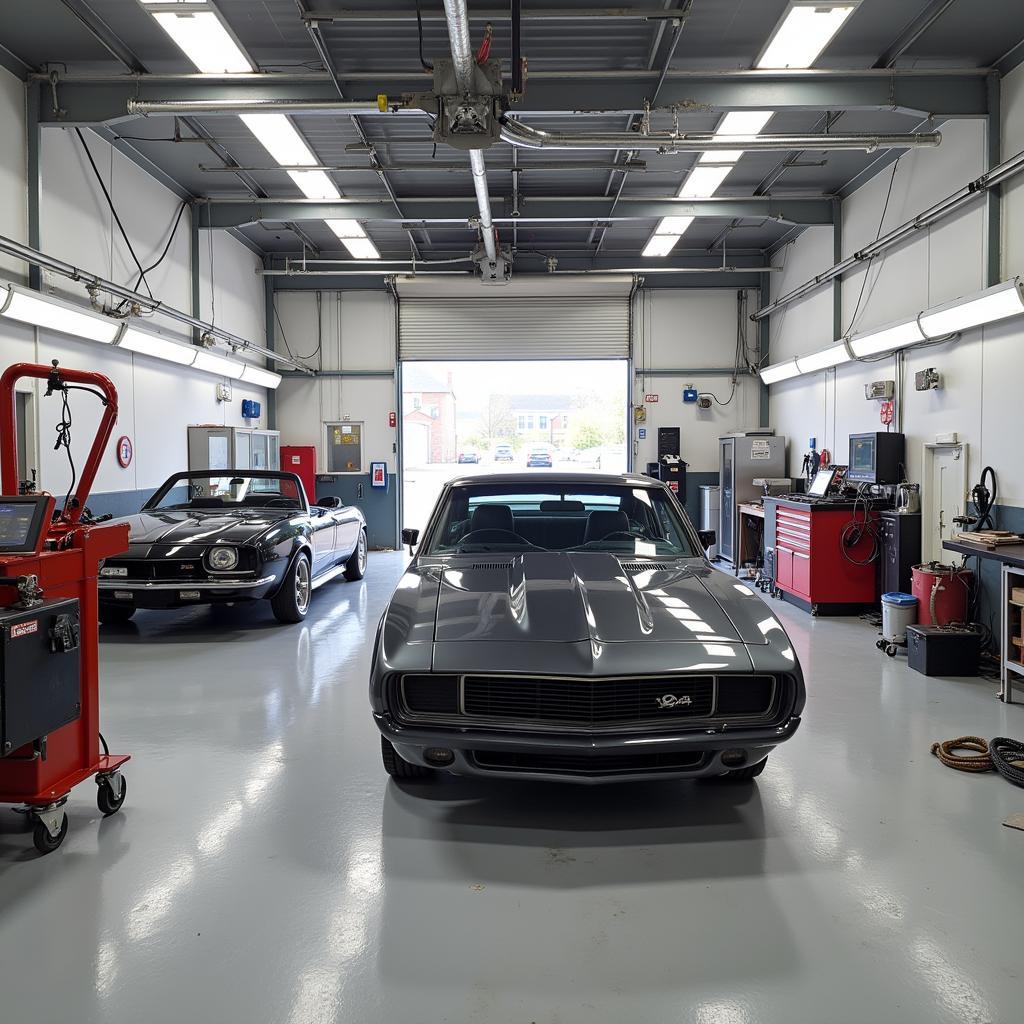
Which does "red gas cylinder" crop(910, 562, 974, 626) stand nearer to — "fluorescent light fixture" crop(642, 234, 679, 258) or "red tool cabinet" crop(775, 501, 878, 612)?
"red tool cabinet" crop(775, 501, 878, 612)

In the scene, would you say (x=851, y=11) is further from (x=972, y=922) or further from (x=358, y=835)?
(x=358, y=835)

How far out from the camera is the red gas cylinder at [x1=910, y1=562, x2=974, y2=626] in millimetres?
5734

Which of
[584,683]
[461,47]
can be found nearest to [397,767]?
[584,683]

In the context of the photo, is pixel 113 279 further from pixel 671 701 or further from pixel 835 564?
pixel 835 564

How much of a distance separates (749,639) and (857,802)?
90cm

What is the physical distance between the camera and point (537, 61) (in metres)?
6.09

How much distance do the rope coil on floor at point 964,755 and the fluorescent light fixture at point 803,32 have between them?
176 inches

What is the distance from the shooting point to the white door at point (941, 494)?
6.38 metres

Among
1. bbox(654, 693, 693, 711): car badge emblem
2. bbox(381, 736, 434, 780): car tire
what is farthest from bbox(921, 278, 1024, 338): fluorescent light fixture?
bbox(381, 736, 434, 780): car tire

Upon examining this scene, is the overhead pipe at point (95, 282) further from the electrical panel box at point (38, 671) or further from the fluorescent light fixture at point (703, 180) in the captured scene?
the fluorescent light fixture at point (703, 180)

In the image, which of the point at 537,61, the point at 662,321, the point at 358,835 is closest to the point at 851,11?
the point at 537,61

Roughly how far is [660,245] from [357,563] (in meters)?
6.28

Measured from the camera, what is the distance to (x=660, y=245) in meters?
11.1

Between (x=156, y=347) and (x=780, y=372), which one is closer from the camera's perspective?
(x=156, y=347)
